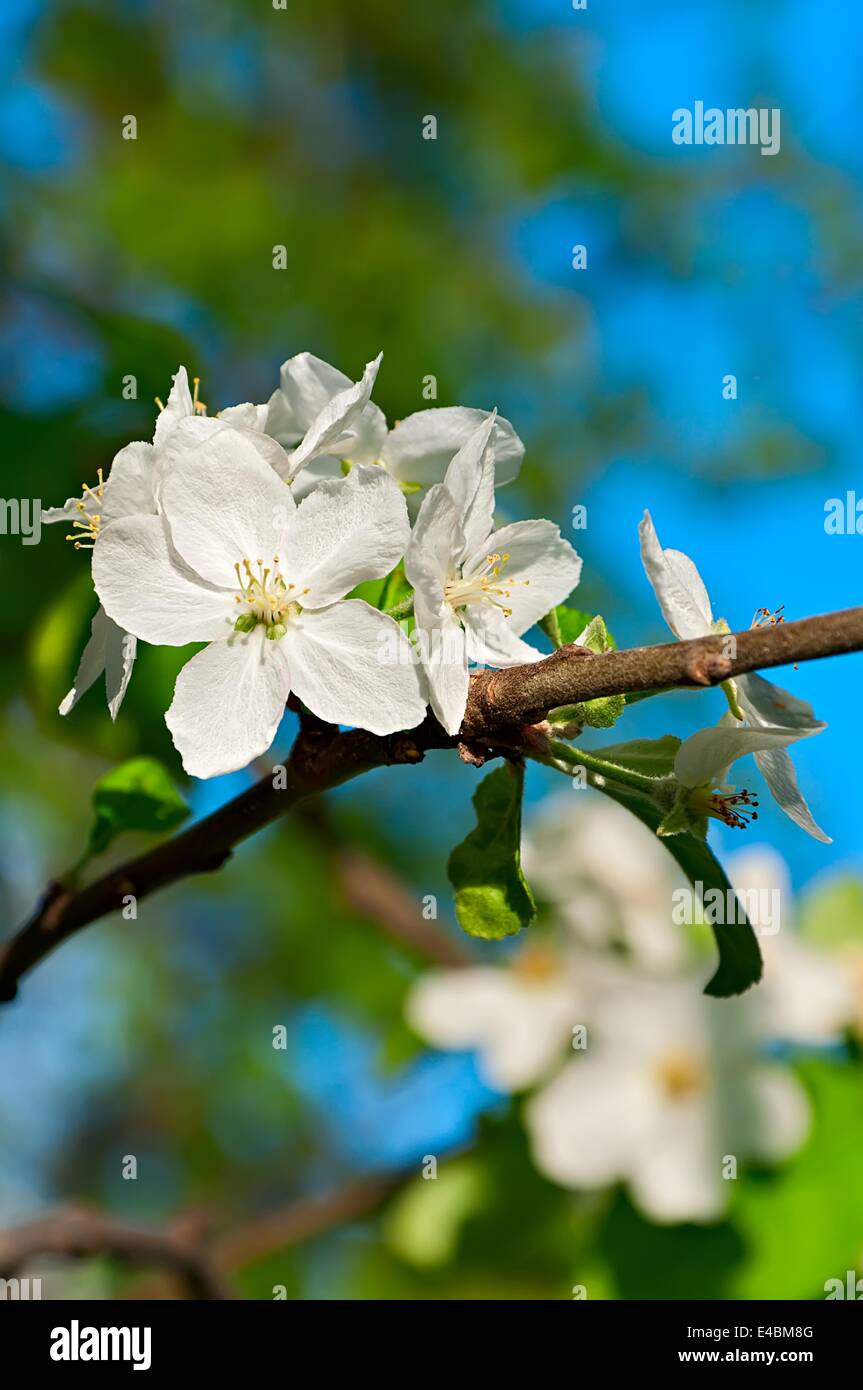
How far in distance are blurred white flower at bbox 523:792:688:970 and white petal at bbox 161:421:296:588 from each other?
1.07 m

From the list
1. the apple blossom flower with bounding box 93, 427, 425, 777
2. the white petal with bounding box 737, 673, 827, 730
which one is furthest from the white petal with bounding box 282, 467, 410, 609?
the white petal with bounding box 737, 673, 827, 730

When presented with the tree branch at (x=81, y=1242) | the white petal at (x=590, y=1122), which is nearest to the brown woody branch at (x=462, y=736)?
the tree branch at (x=81, y=1242)

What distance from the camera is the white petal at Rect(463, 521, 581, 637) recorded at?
80cm

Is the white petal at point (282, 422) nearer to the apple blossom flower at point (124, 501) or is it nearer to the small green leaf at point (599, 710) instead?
the apple blossom flower at point (124, 501)

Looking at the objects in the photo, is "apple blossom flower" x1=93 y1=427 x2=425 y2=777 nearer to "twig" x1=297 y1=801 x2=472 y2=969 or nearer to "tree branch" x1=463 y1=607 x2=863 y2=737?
"tree branch" x1=463 y1=607 x2=863 y2=737

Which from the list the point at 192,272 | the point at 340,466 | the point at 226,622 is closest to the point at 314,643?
the point at 226,622

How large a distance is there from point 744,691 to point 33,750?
8.41ft

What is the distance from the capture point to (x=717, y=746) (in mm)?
655

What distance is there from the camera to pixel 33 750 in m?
2.97

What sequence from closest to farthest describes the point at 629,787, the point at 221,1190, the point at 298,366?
the point at 629,787, the point at 298,366, the point at 221,1190

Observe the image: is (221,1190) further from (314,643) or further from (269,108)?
(314,643)

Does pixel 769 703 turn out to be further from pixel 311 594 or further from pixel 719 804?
pixel 311 594

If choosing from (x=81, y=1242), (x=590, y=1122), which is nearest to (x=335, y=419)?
(x=81, y=1242)

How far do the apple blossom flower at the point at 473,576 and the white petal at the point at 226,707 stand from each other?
94mm
